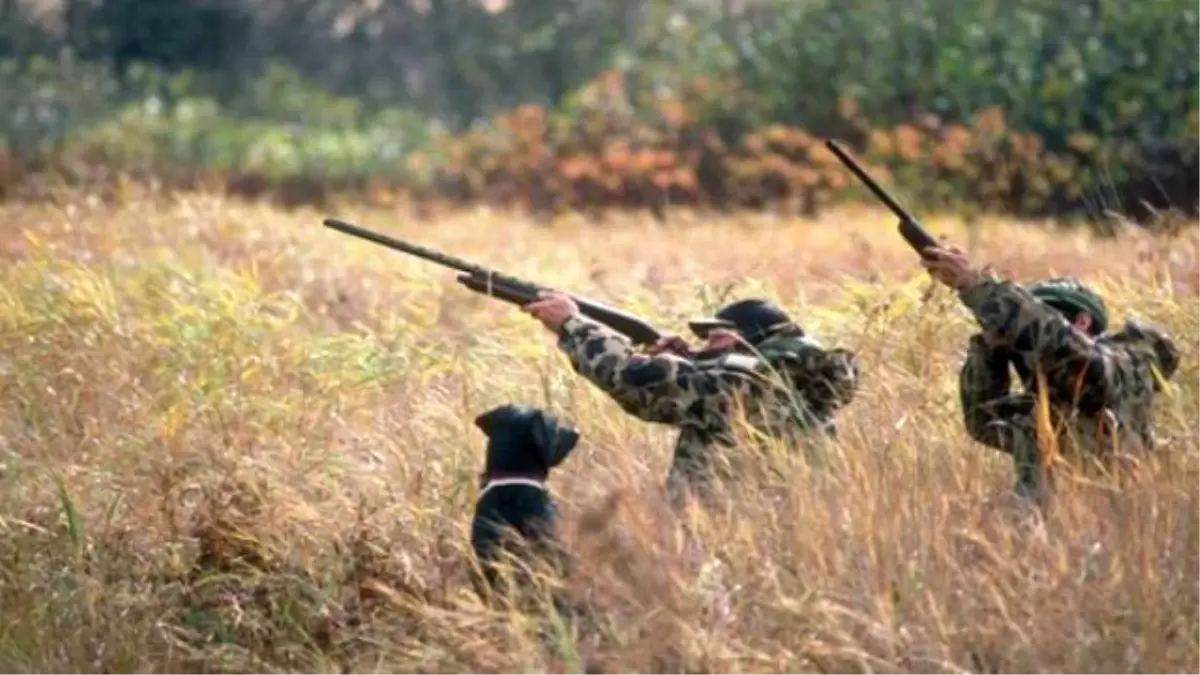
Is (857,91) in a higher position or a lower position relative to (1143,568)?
lower

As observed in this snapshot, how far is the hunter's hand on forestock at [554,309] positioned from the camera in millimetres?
7230

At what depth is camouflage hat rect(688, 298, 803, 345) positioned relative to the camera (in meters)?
7.15

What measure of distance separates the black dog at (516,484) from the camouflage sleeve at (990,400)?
1.09 metres

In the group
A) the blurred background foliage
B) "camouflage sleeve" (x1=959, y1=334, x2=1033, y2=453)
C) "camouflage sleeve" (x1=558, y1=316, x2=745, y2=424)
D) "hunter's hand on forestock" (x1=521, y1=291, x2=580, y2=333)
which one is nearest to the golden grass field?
"camouflage sleeve" (x1=959, y1=334, x2=1033, y2=453)

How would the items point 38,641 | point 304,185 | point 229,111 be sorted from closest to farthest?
point 38,641 < point 304,185 < point 229,111

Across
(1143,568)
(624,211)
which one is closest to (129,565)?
(1143,568)

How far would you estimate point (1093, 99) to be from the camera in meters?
Result: 17.7

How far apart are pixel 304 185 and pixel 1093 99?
6418 mm

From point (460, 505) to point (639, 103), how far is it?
45.8 ft

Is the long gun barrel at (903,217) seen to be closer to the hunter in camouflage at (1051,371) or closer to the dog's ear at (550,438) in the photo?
the hunter in camouflage at (1051,371)

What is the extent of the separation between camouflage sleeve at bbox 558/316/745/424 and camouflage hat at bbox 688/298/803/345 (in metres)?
0.20

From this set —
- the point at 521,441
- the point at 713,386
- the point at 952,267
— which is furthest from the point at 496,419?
the point at 952,267

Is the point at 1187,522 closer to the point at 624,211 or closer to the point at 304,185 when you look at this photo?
the point at 624,211

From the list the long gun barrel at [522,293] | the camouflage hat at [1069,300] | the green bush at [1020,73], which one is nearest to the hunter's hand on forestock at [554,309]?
the long gun barrel at [522,293]
